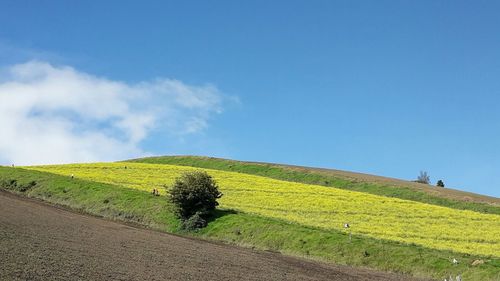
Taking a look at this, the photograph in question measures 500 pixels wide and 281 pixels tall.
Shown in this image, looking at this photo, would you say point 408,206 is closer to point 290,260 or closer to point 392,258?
point 392,258

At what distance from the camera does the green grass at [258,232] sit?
36.4 metres

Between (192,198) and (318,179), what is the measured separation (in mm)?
37353

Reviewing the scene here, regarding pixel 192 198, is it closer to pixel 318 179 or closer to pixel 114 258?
pixel 114 258

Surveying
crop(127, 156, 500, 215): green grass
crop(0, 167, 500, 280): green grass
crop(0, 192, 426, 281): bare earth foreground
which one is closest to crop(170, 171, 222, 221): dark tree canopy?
crop(0, 167, 500, 280): green grass

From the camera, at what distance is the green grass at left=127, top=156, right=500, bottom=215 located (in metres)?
69.3

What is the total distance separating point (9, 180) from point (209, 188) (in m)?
25.5

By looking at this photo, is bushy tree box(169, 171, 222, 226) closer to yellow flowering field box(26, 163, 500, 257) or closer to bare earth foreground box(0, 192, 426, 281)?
yellow flowering field box(26, 163, 500, 257)

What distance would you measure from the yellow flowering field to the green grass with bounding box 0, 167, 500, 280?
12.5 ft

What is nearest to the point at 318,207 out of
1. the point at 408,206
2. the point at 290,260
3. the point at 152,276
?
the point at 408,206

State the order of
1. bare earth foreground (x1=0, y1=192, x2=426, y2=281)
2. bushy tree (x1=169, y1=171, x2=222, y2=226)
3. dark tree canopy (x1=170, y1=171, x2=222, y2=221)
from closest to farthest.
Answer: bare earth foreground (x1=0, y1=192, x2=426, y2=281) < bushy tree (x1=169, y1=171, x2=222, y2=226) < dark tree canopy (x1=170, y1=171, x2=222, y2=221)

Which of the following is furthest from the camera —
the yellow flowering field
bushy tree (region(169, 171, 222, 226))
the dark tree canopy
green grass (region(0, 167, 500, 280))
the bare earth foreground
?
the dark tree canopy

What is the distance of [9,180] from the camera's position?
62812 mm

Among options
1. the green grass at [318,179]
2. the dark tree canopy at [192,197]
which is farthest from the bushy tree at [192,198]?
the green grass at [318,179]

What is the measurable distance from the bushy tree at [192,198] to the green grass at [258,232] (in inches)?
39.9
